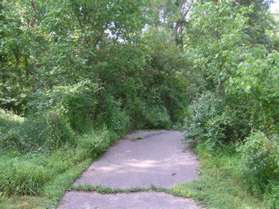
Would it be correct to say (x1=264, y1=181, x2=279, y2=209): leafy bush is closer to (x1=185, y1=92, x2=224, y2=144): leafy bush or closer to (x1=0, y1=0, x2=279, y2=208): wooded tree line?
(x1=0, y1=0, x2=279, y2=208): wooded tree line

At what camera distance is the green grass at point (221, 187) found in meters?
5.43

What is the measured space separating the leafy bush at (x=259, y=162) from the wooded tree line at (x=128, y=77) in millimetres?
16

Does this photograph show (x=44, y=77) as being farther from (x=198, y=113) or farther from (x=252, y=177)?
(x=252, y=177)

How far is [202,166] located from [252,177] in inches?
64.4

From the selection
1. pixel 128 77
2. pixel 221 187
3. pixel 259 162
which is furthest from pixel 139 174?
pixel 128 77

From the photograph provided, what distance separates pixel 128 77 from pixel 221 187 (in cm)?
703

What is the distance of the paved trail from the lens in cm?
552

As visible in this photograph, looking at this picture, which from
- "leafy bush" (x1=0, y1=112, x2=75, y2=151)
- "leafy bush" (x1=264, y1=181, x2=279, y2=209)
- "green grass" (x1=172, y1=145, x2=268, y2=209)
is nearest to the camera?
"leafy bush" (x1=264, y1=181, x2=279, y2=209)

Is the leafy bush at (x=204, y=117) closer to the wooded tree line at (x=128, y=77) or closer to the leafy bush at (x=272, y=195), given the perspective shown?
the wooded tree line at (x=128, y=77)

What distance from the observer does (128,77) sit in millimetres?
12492

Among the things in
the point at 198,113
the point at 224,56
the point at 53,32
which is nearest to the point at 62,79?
the point at 53,32

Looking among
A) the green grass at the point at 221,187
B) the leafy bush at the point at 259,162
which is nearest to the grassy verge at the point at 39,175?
the green grass at the point at 221,187

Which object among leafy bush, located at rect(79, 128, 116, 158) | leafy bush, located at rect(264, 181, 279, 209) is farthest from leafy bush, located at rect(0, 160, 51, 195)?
leafy bush, located at rect(264, 181, 279, 209)

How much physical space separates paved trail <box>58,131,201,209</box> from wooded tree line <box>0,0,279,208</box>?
59 cm
